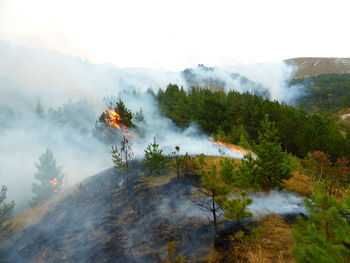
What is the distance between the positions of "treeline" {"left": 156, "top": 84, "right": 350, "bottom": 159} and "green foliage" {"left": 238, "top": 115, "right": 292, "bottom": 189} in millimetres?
14698

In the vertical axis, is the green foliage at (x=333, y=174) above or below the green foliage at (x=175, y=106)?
below

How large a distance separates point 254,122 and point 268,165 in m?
26.4

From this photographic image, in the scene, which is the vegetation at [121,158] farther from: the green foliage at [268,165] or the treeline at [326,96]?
the treeline at [326,96]

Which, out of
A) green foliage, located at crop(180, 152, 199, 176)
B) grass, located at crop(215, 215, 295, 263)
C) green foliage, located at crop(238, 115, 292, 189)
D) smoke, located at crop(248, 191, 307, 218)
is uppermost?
green foliage, located at crop(238, 115, 292, 189)

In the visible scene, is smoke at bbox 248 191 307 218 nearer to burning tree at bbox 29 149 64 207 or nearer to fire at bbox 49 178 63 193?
burning tree at bbox 29 149 64 207

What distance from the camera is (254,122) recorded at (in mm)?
37875

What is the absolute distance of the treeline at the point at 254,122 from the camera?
97.7 feet

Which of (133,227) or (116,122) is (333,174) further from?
(116,122)

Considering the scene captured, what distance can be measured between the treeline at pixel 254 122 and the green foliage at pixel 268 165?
1470 centimetres

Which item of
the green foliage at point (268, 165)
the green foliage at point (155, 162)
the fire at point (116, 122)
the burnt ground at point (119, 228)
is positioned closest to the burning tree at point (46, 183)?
the burnt ground at point (119, 228)

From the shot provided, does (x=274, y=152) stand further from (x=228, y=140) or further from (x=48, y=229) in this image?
(x=228, y=140)

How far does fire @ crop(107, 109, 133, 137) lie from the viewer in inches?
1380

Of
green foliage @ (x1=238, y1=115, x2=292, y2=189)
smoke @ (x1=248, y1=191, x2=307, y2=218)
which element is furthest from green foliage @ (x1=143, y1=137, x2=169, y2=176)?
smoke @ (x1=248, y1=191, x2=307, y2=218)

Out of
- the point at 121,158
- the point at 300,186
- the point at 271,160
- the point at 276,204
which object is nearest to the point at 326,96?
the point at 300,186
